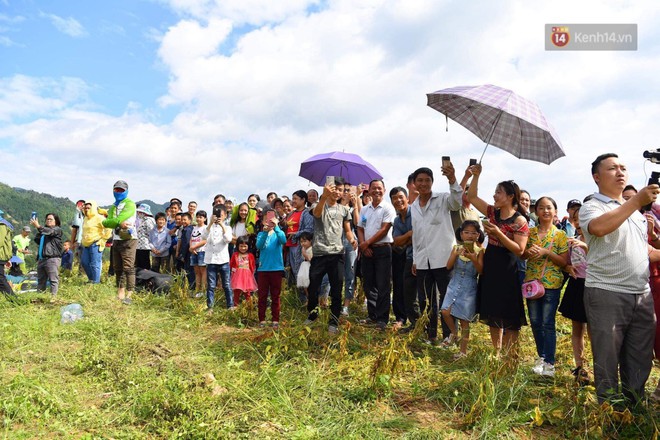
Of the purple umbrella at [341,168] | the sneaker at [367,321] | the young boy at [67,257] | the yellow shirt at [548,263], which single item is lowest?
the sneaker at [367,321]

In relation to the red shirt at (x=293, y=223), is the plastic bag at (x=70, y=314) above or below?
below

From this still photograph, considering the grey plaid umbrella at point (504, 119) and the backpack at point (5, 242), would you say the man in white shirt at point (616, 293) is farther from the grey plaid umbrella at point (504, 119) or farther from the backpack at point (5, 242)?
the backpack at point (5, 242)

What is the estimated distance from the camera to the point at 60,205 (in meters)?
114

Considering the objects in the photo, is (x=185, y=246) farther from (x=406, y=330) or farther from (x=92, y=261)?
(x=406, y=330)

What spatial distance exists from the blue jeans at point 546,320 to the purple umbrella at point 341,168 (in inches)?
162

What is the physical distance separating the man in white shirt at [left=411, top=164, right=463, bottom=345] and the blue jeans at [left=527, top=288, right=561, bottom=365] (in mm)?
1077

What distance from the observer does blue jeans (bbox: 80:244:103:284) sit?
7.91 meters

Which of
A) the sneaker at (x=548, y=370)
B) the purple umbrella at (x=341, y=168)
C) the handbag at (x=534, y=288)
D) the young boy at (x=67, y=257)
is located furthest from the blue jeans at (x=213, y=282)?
the young boy at (x=67, y=257)

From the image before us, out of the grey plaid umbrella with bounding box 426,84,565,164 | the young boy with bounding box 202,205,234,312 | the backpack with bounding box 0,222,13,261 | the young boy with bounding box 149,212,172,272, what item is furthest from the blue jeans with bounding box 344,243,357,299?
the backpack with bounding box 0,222,13,261

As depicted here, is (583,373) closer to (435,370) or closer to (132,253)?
(435,370)

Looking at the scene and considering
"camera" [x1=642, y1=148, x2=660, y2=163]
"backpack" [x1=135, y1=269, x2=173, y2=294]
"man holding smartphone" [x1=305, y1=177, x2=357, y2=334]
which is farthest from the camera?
"backpack" [x1=135, y1=269, x2=173, y2=294]

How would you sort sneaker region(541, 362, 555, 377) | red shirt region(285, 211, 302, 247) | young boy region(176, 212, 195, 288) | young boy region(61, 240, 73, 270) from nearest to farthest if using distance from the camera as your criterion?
sneaker region(541, 362, 555, 377) → red shirt region(285, 211, 302, 247) → young boy region(176, 212, 195, 288) → young boy region(61, 240, 73, 270)

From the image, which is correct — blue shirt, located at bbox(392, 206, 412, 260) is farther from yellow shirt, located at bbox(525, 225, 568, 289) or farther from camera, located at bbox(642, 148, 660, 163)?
camera, located at bbox(642, 148, 660, 163)

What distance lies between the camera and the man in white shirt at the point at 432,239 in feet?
16.4
